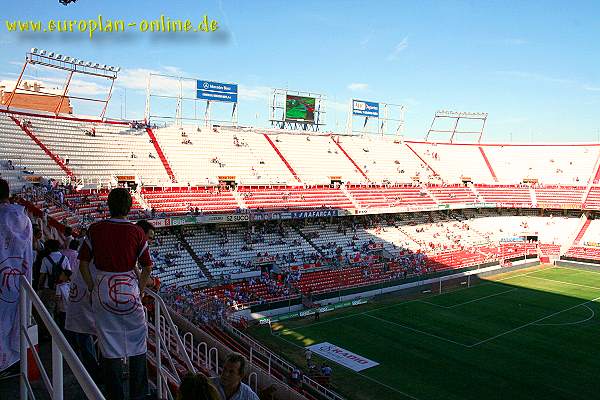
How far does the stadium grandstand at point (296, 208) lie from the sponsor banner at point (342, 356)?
1.11 metres

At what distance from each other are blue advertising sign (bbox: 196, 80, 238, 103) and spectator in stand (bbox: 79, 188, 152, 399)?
45864mm

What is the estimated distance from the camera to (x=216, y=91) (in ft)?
163

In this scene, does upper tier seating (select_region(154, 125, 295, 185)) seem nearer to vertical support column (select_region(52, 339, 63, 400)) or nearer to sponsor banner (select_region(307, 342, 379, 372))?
sponsor banner (select_region(307, 342, 379, 372))

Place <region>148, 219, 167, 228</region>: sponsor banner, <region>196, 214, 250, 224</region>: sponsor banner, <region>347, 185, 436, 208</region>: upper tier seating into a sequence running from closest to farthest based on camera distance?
<region>148, 219, 167, 228</region>: sponsor banner < <region>196, 214, 250, 224</region>: sponsor banner < <region>347, 185, 436, 208</region>: upper tier seating

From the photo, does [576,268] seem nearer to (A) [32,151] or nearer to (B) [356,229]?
(B) [356,229]

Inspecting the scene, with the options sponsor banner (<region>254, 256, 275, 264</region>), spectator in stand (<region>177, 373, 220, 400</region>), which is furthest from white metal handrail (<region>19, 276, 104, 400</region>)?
sponsor banner (<region>254, 256, 275, 264</region>)

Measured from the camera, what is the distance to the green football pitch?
68.9 feet

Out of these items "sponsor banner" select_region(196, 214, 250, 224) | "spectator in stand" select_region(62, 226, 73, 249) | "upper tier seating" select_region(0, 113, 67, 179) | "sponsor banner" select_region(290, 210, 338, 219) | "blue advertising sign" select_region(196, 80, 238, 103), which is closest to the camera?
"spectator in stand" select_region(62, 226, 73, 249)

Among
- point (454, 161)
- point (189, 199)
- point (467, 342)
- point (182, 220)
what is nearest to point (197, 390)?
point (467, 342)

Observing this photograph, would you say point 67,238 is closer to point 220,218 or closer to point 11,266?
point 11,266

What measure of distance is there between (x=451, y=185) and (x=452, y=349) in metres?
34.3

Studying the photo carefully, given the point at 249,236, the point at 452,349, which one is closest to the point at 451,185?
the point at 249,236

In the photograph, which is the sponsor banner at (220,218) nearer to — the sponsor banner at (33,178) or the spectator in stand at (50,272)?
the sponsor banner at (33,178)

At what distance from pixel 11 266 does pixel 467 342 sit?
2591 centimetres
